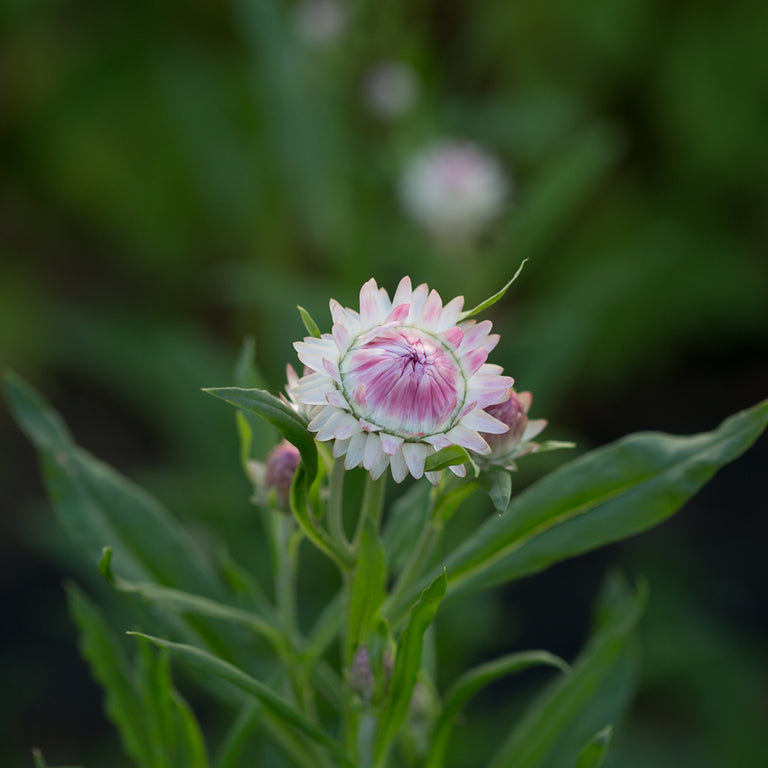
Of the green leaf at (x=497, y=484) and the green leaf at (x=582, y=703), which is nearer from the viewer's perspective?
the green leaf at (x=497, y=484)

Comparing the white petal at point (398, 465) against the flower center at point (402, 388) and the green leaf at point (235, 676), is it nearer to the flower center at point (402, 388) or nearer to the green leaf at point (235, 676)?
the flower center at point (402, 388)

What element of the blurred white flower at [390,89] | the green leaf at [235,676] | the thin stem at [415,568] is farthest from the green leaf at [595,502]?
the blurred white flower at [390,89]

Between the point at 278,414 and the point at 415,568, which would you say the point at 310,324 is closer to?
the point at 278,414

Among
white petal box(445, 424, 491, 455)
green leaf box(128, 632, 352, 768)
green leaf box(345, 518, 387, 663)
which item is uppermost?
white petal box(445, 424, 491, 455)

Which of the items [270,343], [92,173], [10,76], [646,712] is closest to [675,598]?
[646,712]

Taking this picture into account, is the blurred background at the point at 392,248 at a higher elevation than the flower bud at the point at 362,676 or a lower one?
higher

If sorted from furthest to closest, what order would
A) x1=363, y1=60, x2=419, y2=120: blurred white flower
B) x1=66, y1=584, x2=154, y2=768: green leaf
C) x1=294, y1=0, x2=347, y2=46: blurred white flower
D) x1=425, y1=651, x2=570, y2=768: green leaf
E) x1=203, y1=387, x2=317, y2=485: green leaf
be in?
x1=294, y1=0, x2=347, y2=46: blurred white flower, x1=363, y1=60, x2=419, y2=120: blurred white flower, x1=66, y1=584, x2=154, y2=768: green leaf, x1=425, y1=651, x2=570, y2=768: green leaf, x1=203, y1=387, x2=317, y2=485: green leaf

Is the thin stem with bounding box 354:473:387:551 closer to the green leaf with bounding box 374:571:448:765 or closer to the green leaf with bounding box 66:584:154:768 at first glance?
the green leaf with bounding box 374:571:448:765

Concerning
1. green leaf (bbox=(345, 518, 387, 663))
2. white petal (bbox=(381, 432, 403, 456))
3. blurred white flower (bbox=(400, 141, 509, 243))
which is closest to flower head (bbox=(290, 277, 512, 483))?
white petal (bbox=(381, 432, 403, 456))
